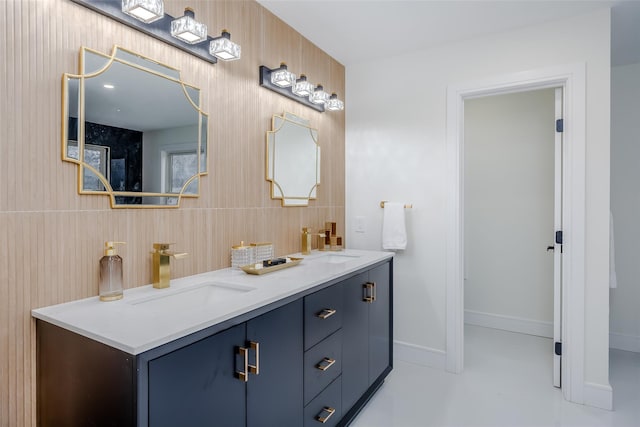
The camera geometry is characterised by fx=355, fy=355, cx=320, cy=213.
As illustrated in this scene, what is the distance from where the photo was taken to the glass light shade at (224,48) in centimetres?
167

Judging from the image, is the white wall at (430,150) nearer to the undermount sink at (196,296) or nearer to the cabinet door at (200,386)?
the undermount sink at (196,296)

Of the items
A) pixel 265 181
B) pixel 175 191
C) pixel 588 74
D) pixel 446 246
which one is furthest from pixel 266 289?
pixel 588 74

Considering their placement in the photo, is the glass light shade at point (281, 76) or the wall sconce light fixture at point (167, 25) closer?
the wall sconce light fixture at point (167, 25)

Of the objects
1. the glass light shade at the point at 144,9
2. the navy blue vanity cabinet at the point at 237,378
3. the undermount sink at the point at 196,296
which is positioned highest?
the glass light shade at the point at 144,9

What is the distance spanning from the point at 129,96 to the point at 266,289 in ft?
3.13

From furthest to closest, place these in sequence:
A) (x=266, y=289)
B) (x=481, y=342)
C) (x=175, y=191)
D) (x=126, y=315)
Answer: (x=481, y=342), (x=175, y=191), (x=266, y=289), (x=126, y=315)

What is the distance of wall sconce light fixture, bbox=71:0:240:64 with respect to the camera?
1.32 metres

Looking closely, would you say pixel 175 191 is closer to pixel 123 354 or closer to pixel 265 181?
pixel 265 181

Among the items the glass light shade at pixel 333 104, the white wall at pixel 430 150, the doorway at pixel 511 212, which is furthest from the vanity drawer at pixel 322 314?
the doorway at pixel 511 212

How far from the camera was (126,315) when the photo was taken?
1.11m

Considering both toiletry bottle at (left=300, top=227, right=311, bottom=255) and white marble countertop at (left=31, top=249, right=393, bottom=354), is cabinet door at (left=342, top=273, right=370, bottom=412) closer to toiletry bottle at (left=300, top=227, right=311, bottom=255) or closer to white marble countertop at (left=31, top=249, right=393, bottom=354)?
white marble countertop at (left=31, top=249, right=393, bottom=354)

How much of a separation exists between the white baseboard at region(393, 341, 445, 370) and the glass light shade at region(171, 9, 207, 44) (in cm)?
250

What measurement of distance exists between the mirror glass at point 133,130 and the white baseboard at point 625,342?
3591mm

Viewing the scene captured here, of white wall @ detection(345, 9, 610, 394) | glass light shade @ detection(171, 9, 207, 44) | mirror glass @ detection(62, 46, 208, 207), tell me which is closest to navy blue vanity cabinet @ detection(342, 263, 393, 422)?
white wall @ detection(345, 9, 610, 394)
